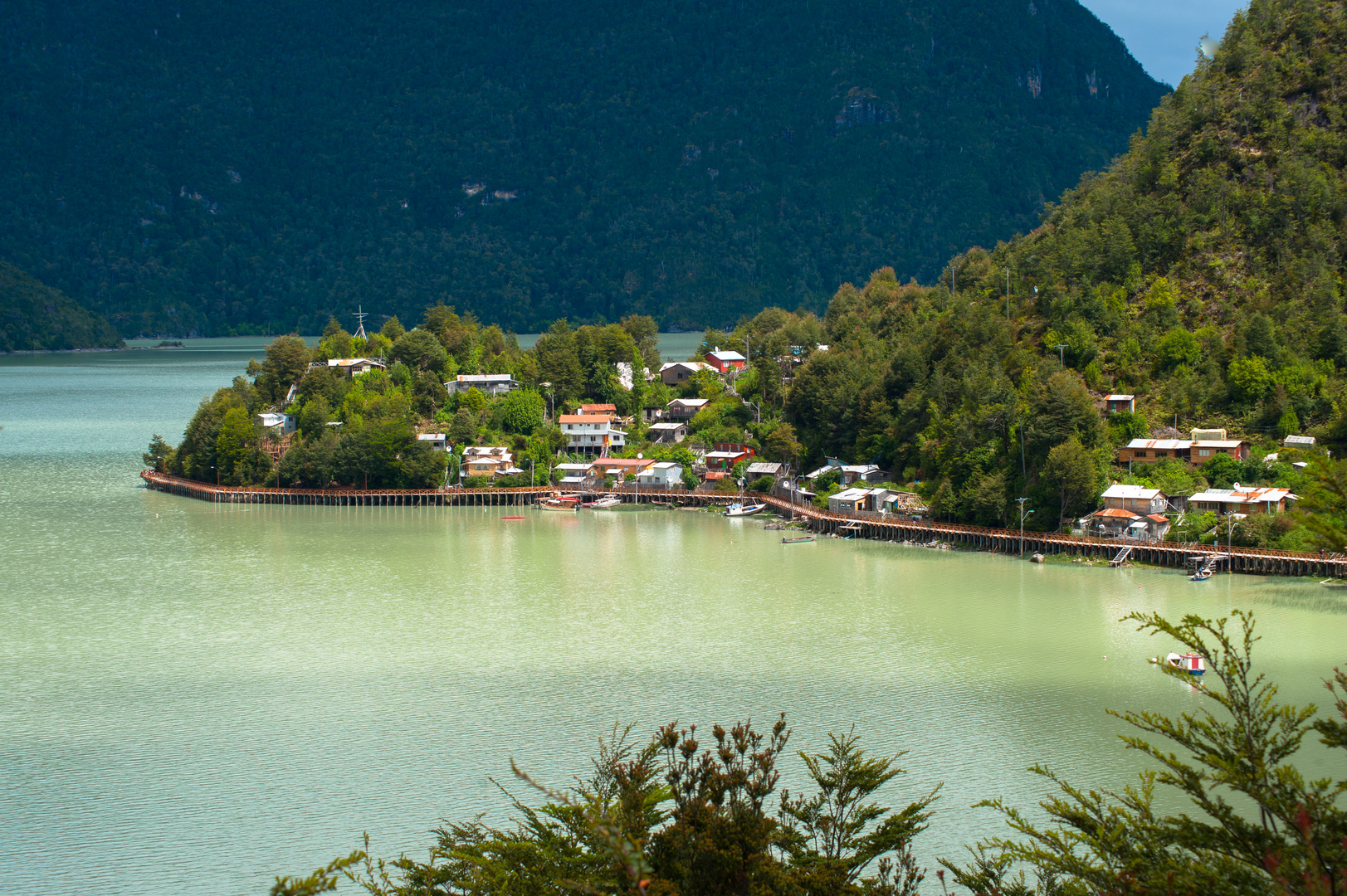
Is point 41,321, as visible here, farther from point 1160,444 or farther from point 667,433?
point 1160,444

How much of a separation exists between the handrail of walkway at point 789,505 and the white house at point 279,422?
166 inches

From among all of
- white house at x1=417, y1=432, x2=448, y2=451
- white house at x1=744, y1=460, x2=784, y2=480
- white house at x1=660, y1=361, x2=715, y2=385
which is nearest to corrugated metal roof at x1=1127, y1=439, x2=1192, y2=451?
white house at x1=744, y1=460, x2=784, y2=480

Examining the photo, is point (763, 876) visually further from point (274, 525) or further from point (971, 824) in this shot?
point (274, 525)

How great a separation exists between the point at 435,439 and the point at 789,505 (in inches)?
695

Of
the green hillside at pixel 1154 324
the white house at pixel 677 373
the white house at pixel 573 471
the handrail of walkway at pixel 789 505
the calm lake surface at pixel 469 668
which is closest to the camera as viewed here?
the calm lake surface at pixel 469 668

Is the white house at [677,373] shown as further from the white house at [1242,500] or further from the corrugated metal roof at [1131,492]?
the white house at [1242,500]

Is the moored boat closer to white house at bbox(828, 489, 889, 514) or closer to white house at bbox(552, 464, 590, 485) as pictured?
white house at bbox(828, 489, 889, 514)

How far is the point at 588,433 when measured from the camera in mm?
61125

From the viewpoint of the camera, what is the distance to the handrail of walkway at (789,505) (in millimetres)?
39781

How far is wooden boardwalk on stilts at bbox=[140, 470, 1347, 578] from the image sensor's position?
38781 mm

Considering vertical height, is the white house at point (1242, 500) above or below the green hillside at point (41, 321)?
below

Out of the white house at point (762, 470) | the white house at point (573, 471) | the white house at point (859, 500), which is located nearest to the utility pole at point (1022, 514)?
the white house at point (859, 500)

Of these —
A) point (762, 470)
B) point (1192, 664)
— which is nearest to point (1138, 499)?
point (1192, 664)

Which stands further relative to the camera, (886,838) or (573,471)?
(573,471)
